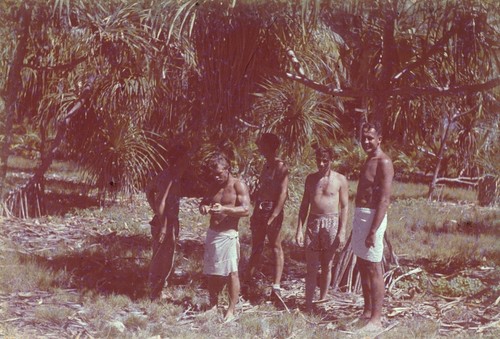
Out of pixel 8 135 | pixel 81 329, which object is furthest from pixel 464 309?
pixel 8 135

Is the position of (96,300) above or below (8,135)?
below

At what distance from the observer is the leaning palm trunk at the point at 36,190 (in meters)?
9.64

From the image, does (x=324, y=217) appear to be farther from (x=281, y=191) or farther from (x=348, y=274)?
(x=348, y=274)

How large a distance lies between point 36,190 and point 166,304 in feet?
14.3

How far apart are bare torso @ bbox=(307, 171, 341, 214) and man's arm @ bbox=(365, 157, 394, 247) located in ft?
2.81

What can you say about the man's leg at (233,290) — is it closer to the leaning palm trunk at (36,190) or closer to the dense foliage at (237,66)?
the dense foliage at (237,66)

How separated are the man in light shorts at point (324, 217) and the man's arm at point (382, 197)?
0.76 m

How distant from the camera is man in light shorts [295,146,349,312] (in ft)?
20.1

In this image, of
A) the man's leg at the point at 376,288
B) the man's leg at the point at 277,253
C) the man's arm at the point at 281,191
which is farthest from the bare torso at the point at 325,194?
the man's leg at the point at 376,288

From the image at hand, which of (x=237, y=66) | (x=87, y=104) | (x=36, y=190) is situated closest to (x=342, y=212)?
(x=237, y=66)

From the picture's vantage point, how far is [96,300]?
20.0 ft

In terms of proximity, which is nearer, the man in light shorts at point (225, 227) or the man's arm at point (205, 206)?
the man's arm at point (205, 206)

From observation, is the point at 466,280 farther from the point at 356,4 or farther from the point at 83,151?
the point at 83,151

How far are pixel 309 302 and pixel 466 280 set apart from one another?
1819 mm
